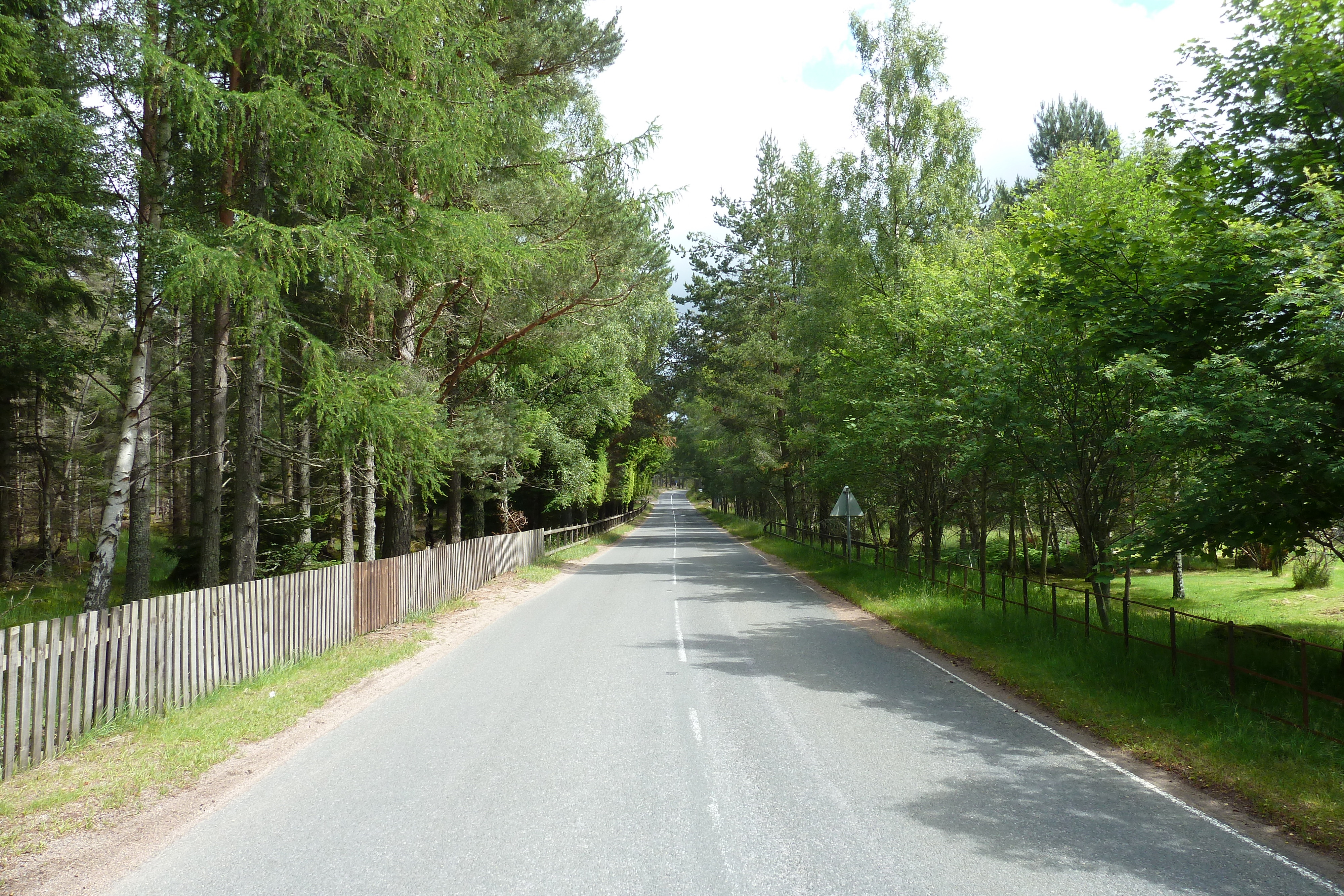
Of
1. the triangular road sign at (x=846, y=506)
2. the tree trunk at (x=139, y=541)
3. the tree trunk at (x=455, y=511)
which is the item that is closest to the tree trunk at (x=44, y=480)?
the tree trunk at (x=139, y=541)

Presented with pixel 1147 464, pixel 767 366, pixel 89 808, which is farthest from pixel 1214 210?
pixel 767 366

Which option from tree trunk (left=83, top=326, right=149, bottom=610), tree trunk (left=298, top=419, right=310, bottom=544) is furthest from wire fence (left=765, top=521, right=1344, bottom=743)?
tree trunk (left=83, top=326, right=149, bottom=610)

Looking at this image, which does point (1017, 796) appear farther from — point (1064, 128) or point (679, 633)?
point (1064, 128)

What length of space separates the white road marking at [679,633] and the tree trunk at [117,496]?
7743 millimetres

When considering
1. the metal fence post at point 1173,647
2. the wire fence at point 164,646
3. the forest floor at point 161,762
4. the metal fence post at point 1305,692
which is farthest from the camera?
the metal fence post at point 1173,647

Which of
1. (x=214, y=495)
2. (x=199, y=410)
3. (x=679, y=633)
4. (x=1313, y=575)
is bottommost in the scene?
(x=1313, y=575)

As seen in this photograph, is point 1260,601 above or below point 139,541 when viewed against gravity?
below

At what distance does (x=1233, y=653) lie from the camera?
752cm

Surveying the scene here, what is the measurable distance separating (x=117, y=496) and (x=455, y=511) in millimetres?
13670

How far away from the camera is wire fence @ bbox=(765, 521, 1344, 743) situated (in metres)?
6.95

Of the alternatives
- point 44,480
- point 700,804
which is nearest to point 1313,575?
point 700,804

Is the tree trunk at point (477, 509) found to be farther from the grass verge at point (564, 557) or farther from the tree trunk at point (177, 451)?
the tree trunk at point (177, 451)

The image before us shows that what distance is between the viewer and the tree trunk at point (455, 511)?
2319 centimetres

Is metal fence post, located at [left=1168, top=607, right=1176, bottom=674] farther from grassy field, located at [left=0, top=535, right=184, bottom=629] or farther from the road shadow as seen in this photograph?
grassy field, located at [left=0, top=535, right=184, bottom=629]
